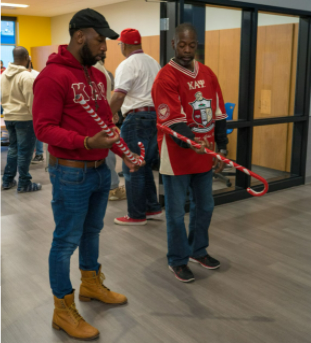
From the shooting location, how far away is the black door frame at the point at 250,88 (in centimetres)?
362

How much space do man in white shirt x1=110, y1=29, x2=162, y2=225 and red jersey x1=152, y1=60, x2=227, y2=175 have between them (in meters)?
0.87

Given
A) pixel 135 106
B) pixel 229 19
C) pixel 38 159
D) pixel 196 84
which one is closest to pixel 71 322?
pixel 196 84

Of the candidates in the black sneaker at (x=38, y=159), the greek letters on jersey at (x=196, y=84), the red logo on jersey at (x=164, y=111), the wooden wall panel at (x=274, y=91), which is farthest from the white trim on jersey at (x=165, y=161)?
the black sneaker at (x=38, y=159)

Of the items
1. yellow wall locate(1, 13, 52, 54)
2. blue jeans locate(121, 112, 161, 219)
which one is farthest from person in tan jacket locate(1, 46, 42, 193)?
yellow wall locate(1, 13, 52, 54)

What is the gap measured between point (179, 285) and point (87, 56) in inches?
57.4

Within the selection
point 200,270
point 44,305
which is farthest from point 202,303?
point 44,305

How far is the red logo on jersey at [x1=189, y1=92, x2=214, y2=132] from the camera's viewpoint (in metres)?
2.42

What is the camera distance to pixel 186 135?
2.29 metres

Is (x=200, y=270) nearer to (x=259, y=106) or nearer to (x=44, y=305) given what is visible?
(x=44, y=305)

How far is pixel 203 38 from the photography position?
3.79 m

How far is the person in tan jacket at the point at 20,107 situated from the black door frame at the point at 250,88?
1558 mm

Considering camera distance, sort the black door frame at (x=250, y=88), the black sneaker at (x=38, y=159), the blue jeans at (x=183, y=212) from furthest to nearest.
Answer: the black sneaker at (x=38, y=159) < the black door frame at (x=250, y=88) < the blue jeans at (x=183, y=212)

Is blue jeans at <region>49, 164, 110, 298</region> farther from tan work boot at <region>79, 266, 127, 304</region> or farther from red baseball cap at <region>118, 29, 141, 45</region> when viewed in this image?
red baseball cap at <region>118, 29, 141, 45</region>

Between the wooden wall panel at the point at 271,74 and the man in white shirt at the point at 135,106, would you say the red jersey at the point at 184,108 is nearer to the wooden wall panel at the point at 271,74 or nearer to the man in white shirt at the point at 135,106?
the man in white shirt at the point at 135,106
